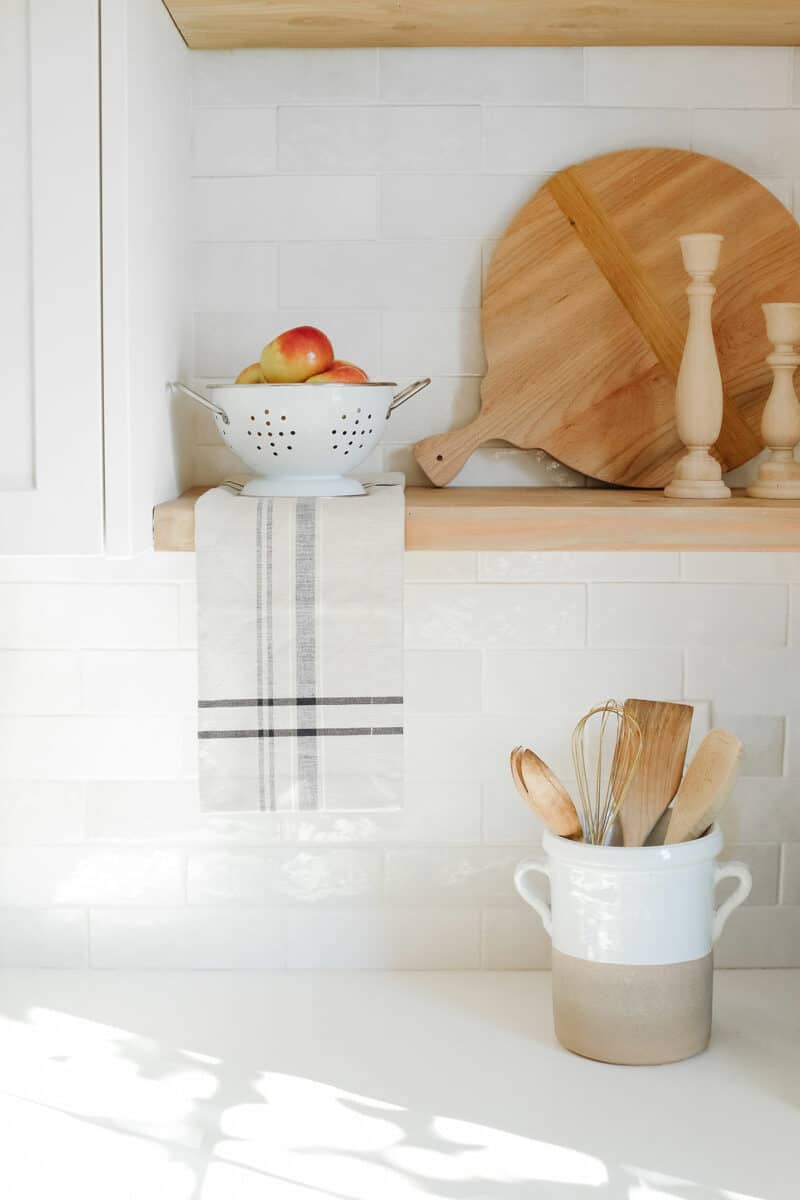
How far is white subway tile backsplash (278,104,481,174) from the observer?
1.41 metres

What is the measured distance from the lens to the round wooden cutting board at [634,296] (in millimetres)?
1387

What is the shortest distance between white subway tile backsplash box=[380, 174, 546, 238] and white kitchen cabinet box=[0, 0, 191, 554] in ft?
1.19

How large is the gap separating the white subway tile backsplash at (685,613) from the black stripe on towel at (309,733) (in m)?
0.40

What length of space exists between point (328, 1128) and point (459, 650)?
1.83 feet

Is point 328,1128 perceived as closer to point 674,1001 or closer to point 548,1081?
point 548,1081

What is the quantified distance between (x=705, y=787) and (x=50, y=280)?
0.78 m

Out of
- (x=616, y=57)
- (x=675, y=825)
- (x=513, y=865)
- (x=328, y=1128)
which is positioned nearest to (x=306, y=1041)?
(x=328, y=1128)

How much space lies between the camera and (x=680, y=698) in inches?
58.7

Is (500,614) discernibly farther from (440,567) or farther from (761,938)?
(761,938)

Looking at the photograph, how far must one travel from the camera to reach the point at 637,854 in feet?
4.13

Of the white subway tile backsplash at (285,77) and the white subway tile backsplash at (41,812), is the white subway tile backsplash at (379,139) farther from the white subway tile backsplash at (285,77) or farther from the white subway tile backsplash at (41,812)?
the white subway tile backsplash at (41,812)

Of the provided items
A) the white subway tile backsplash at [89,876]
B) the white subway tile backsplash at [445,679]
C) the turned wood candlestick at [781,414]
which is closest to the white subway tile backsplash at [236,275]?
the white subway tile backsplash at [445,679]

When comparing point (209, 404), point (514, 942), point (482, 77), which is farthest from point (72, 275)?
point (514, 942)

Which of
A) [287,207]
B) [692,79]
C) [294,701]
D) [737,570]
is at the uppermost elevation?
[692,79]
